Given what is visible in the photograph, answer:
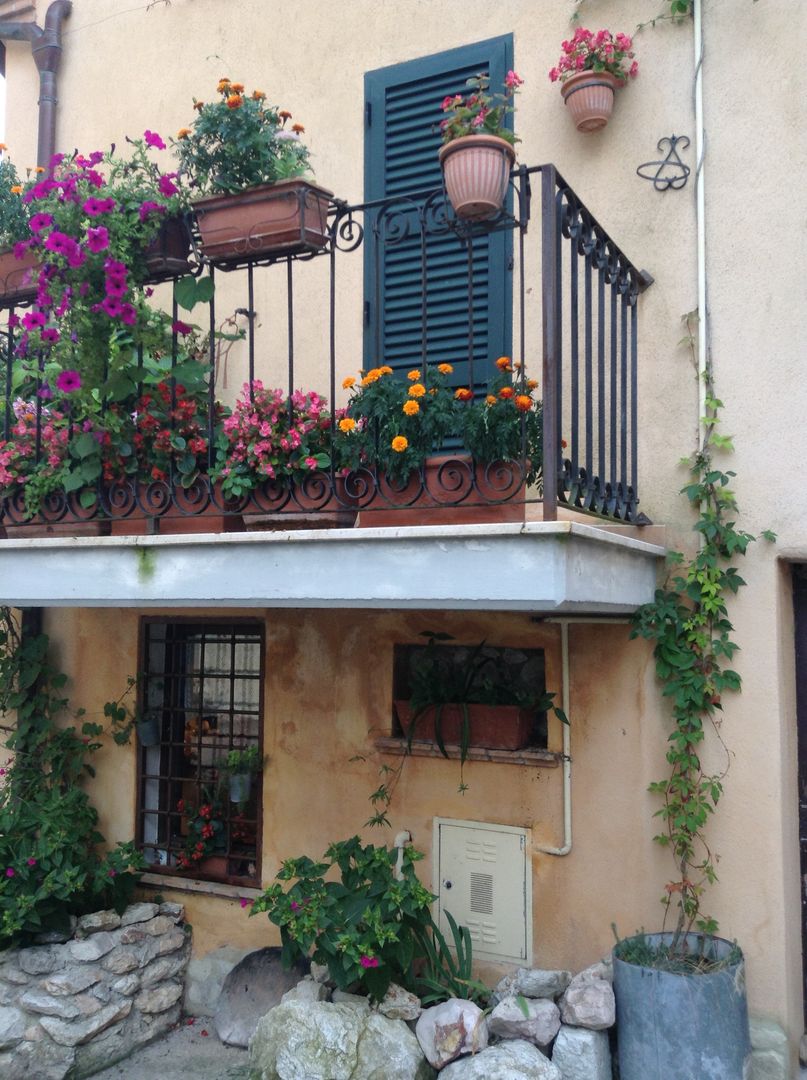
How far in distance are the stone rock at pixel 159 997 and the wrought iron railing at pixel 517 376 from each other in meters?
2.58

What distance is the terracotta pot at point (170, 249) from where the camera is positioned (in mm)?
4348

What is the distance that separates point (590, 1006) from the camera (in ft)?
12.5

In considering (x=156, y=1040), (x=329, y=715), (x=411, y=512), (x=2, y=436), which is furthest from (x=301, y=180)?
(x=156, y=1040)

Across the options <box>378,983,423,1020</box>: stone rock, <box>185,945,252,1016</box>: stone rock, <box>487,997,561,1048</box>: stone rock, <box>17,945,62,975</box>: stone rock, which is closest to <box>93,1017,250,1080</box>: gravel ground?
<box>185,945,252,1016</box>: stone rock

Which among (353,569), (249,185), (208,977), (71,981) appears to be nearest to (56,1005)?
(71,981)

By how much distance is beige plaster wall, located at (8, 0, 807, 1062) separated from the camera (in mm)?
4137

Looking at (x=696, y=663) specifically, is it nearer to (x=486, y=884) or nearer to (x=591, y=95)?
(x=486, y=884)

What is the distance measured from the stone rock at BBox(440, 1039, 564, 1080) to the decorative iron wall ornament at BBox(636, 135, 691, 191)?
3.82 meters

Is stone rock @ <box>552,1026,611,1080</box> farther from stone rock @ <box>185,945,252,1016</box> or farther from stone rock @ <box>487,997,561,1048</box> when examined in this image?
stone rock @ <box>185,945,252,1016</box>

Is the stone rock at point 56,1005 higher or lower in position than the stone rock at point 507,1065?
lower

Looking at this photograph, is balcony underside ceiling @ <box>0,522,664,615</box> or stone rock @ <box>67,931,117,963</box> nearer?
balcony underside ceiling @ <box>0,522,664,615</box>

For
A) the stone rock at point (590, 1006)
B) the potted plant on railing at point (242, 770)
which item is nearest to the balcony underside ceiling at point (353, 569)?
the stone rock at point (590, 1006)

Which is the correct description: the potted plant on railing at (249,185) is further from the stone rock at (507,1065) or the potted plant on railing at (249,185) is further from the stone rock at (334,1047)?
the stone rock at (507,1065)

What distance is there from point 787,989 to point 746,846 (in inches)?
23.9
